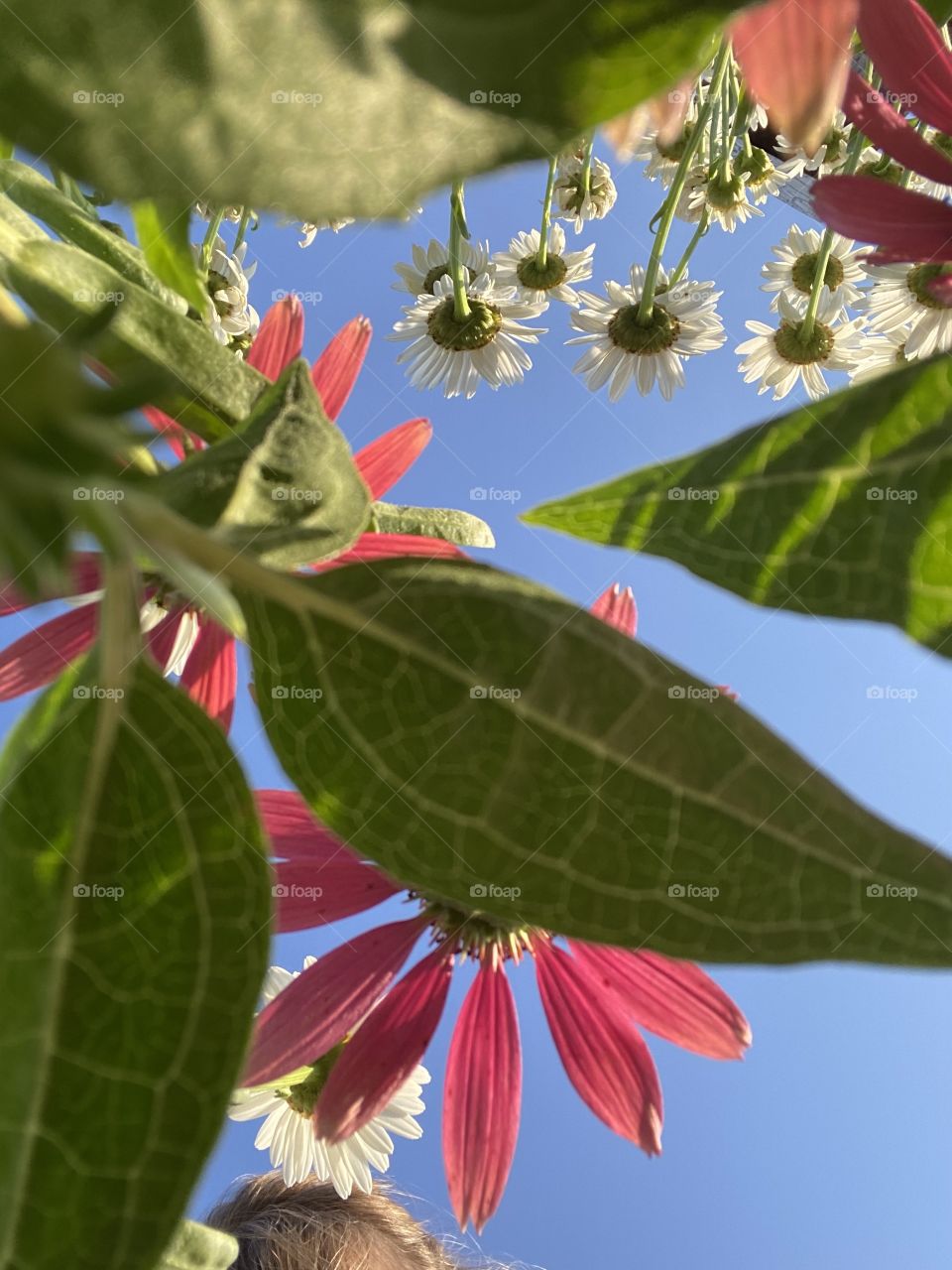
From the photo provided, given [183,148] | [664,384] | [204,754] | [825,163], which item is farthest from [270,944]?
[825,163]

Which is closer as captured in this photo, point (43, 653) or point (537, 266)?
point (43, 653)

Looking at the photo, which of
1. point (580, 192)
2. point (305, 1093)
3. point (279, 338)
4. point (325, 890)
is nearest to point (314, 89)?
point (279, 338)

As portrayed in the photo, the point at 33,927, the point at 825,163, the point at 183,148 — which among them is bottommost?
the point at 33,927

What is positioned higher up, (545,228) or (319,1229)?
(545,228)

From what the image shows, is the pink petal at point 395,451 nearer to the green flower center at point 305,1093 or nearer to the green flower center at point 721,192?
the green flower center at point 305,1093

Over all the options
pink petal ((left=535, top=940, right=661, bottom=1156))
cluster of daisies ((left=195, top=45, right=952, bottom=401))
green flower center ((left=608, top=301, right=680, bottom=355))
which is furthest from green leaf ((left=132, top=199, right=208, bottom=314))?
green flower center ((left=608, top=301, right=680, bottom=355))

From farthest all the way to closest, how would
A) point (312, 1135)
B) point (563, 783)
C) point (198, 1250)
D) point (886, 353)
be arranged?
point (886, 353) → point (312, 1135) → point (198, 1250) → point (563, 783)

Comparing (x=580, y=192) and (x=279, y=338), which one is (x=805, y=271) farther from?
(x=279, y=338)

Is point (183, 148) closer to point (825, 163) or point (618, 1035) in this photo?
point (618, 1035)
